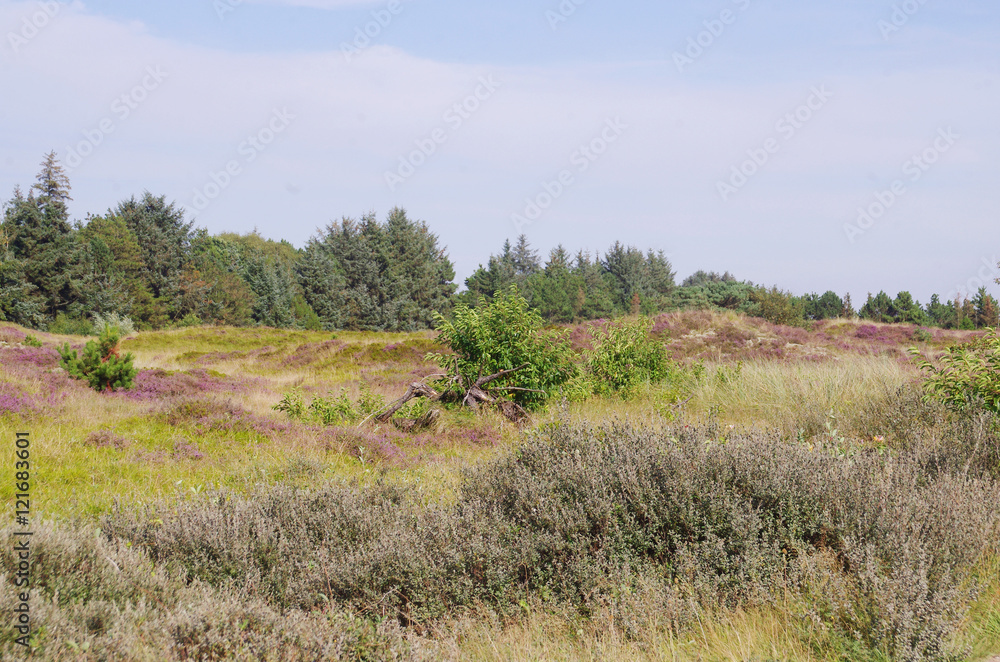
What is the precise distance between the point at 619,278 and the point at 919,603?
8049 centimetres

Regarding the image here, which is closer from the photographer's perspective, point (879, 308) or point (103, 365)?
point (103, 365)

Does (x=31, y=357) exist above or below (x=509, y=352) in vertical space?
below

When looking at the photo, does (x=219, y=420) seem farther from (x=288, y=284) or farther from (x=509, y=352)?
(x=288, y=284)

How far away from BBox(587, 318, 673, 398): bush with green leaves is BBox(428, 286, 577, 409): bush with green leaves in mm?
1678

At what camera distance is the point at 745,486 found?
3674 mm

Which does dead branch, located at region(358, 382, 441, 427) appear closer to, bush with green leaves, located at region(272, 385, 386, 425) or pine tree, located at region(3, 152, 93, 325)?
bush with green leaves, located at region(272, 385, 386, 425)

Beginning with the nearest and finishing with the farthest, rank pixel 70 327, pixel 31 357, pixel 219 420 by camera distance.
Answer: pixel 219 420 → pixel 31 357 → pixel 70 327

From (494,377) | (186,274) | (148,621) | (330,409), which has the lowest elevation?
(148,621)

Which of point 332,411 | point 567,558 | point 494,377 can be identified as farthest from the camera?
point 332,411

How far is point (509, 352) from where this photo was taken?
33.1 ft

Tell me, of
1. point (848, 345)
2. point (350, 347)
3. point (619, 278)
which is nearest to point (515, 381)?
point (350, 347)

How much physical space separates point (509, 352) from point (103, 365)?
763 centimetres

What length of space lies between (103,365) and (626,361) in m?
9.91

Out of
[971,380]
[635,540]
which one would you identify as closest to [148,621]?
[635,540]
